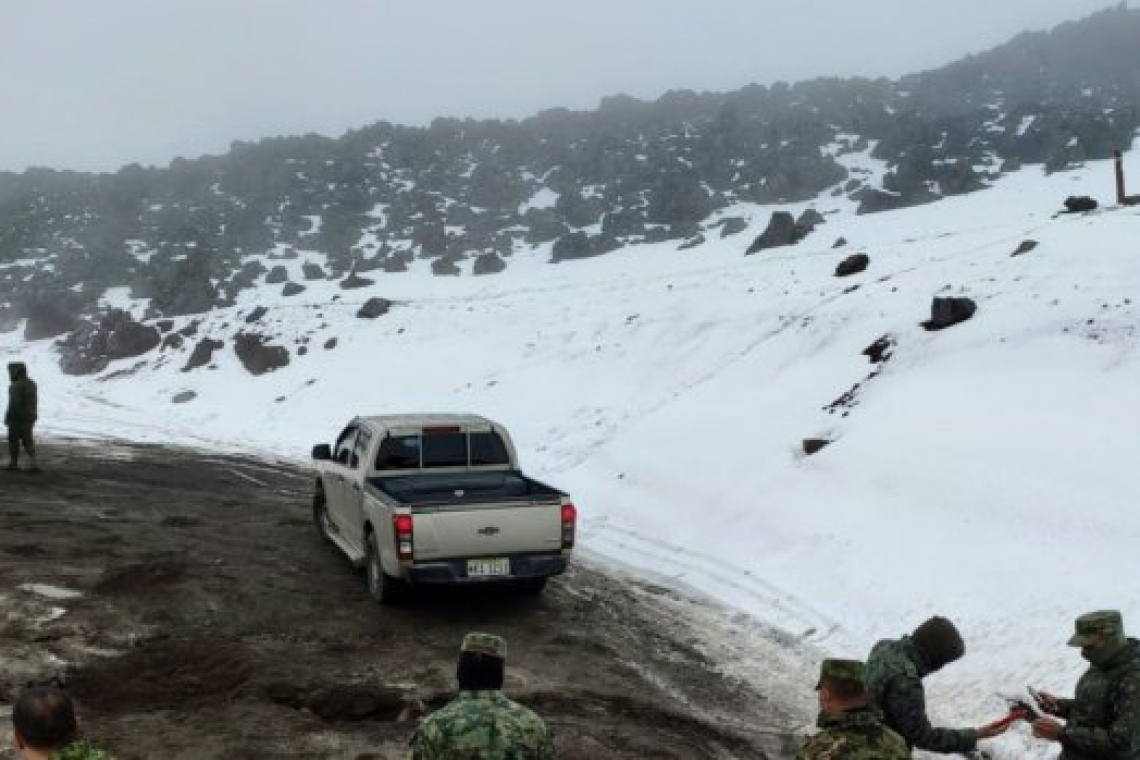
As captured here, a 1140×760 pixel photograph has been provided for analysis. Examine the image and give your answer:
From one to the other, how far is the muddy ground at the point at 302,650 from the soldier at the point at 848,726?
3196mm

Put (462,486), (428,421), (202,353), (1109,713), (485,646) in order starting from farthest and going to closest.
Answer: (202,353), (428,421), (462,486), (1109,713), (485,646)

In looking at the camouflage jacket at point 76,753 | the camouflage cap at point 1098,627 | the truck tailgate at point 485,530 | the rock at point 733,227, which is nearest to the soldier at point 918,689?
the camouflage cap at point 1098,627

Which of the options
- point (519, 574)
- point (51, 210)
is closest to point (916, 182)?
point (519, 574)

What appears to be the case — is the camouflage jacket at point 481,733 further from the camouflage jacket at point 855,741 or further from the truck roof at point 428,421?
the truck roof at point 428,421

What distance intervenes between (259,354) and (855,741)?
110 feet

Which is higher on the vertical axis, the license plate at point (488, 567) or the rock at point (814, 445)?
the license plate at point (488, 567)

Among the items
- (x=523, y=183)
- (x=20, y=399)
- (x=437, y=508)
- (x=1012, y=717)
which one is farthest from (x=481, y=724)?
(x=523, y=183)

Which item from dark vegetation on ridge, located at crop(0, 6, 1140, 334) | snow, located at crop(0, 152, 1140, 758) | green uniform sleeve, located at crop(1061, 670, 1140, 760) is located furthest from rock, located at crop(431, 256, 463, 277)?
green uniform sleeve, located at crop(1061, 670, 1140, 760)

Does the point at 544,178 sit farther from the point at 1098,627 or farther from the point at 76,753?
the point at 76,753

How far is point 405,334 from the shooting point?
109 feet

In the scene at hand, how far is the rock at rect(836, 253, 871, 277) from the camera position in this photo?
24.2 metres

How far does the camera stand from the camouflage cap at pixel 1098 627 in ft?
15.5

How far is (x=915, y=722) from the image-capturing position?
4887mm

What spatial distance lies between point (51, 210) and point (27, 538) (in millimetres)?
→ 86330
